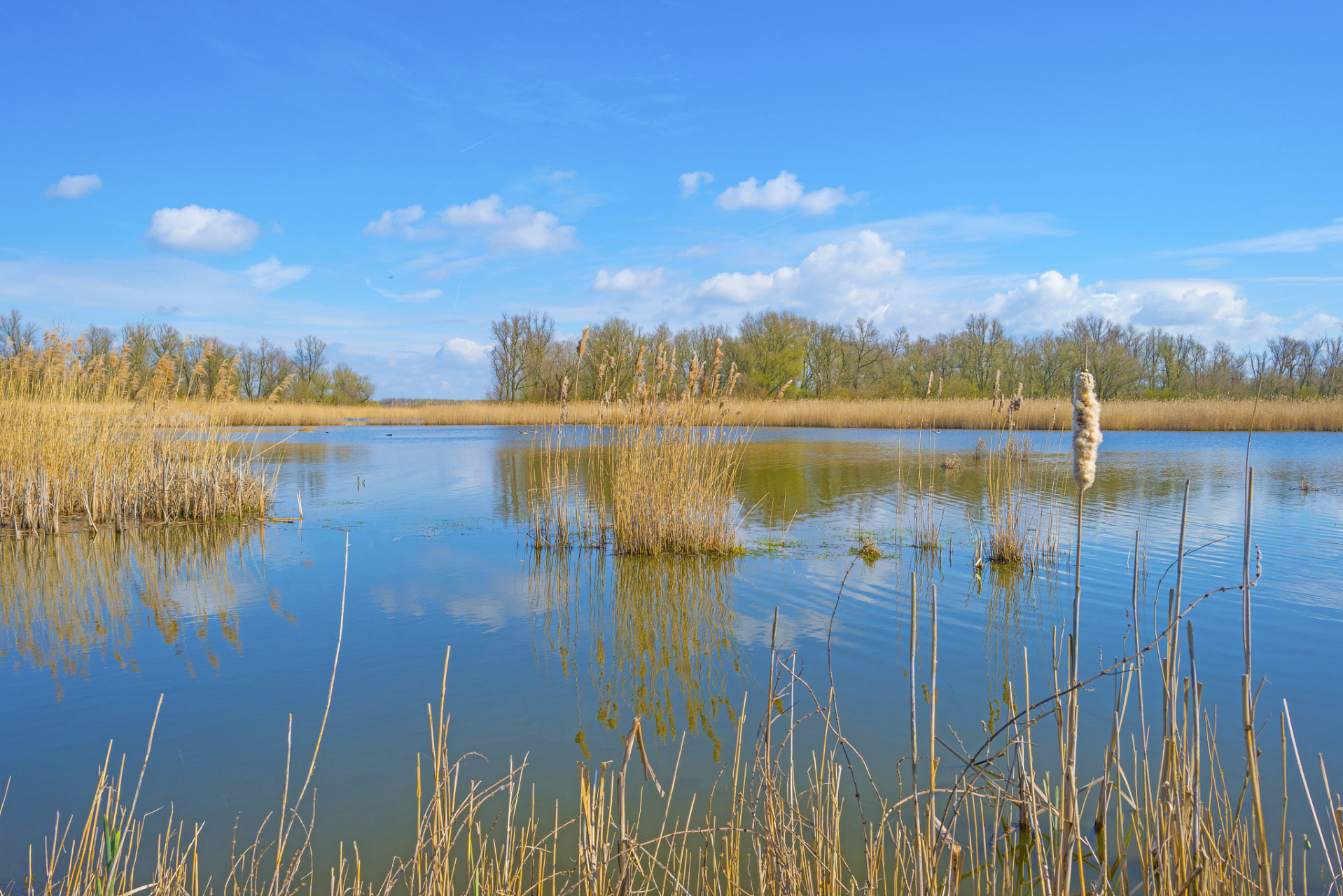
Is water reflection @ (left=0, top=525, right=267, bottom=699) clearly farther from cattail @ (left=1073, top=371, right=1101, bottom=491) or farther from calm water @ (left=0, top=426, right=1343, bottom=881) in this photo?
cattail @ (left=1073, top=371, right=1101, bottom=491)

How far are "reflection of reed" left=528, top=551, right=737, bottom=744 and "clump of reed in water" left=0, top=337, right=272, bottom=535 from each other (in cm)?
454

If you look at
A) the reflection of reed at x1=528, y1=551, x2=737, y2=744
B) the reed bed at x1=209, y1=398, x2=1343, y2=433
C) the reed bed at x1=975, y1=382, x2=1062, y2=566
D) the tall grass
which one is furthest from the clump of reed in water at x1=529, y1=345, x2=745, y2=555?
the reed bed at x1=209, y1=398, x2=1343, y2=433

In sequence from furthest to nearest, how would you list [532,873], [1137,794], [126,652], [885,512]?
[885,512] → [126,652] → [1137,794] → [532,873]

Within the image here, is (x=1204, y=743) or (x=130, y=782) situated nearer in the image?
(x=130, y=782)

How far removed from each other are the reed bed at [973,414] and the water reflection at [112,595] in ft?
40.8

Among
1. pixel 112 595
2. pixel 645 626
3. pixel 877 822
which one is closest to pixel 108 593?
pixel 112 595

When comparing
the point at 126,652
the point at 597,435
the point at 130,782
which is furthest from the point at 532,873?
the point at 597,435

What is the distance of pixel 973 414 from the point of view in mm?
24578

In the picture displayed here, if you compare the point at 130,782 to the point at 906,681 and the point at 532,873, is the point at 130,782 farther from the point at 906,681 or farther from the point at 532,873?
the point at 906,681

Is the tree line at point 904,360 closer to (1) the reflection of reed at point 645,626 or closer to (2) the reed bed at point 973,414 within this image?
(2) the reed bed at point 973,414

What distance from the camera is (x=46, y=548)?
22.1 ft

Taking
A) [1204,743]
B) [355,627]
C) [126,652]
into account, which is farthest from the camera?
[355,627]

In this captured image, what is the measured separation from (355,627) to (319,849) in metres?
2.45

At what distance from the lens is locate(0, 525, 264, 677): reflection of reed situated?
4.31 meters
